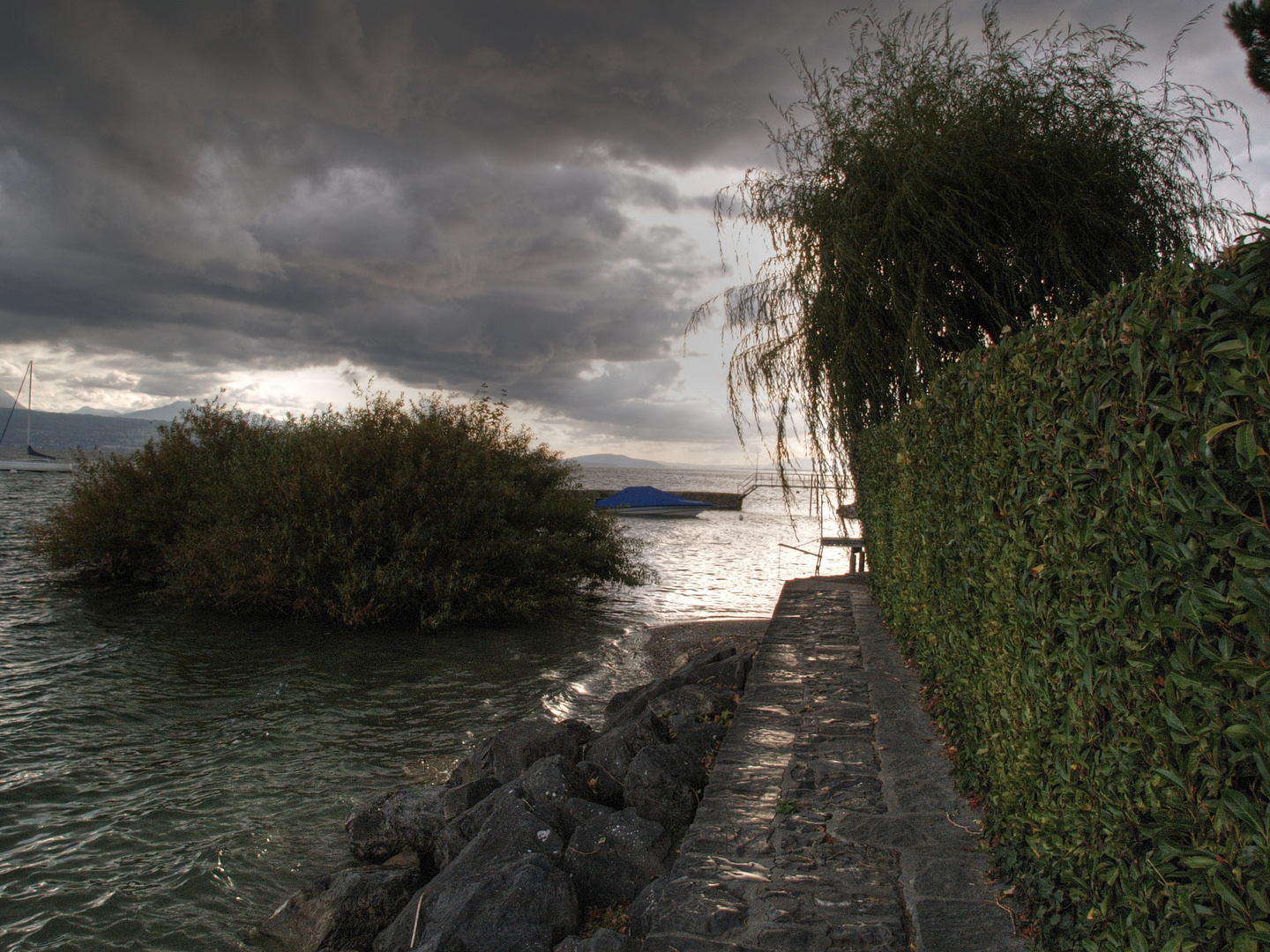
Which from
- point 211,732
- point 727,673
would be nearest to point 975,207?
point 727,673

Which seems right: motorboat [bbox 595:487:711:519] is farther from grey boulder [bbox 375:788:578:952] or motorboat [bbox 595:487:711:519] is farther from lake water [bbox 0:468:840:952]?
grey boulder [bbox 375:788:578:952]

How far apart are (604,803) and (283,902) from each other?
1990mm

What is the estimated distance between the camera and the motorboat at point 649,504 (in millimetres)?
40722

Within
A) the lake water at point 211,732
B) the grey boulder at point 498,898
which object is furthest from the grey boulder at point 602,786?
the lake water at point 211,732

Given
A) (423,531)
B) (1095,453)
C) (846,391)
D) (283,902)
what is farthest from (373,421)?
(1095,453)

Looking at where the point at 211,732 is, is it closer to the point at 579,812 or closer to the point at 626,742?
the point at 626,742

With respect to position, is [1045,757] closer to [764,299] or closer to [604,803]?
[604,803]

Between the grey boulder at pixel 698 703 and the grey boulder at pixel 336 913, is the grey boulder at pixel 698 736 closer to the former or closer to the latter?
the grey boulder at pixel 698 703

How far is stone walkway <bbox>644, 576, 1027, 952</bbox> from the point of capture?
2506 mm

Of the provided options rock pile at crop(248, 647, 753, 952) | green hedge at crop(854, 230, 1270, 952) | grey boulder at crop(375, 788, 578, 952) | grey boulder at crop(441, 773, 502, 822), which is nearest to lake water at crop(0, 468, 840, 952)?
rock pile at crop(248, 647, 753, 952)

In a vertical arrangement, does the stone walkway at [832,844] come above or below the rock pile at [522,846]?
above

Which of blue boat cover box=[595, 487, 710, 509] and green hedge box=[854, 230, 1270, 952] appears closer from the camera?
green hedge box=[854, 230, 1270, 952]

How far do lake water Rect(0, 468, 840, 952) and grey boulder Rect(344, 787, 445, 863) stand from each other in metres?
0.25

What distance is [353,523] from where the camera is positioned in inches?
493
